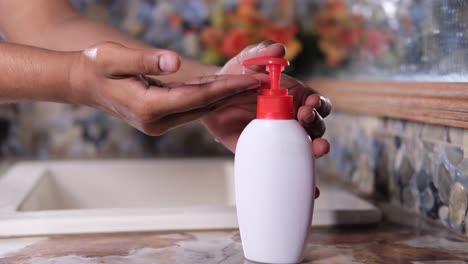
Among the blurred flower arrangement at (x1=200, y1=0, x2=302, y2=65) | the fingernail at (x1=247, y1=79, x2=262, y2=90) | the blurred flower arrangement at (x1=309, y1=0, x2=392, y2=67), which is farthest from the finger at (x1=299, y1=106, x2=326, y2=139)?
the blurred flower arrangement at (x1=200, y1=0, x2=302, y2=65)

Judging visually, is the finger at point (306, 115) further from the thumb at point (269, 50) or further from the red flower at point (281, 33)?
the red flower at point (281, 33)

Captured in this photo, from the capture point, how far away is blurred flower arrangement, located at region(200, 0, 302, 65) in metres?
1.54

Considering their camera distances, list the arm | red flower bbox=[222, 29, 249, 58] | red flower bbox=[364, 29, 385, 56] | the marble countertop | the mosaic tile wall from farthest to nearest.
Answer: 1. red flower bbox=[222, 29, 249, 58]
2. red flower bbox=[364, 29, 385, 56]
3. the arm
4. the mosaic tile wall
5. the marble countertop

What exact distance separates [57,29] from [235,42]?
0.61 meters

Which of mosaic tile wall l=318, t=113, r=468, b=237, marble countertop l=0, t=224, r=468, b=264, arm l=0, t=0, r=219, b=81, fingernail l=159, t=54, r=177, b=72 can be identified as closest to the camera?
fingernail l=159, t=54, r=177, b=72

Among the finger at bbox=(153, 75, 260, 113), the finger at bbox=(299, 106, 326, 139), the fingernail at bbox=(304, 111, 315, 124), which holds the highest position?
the finger at bbox=(153, 75, 260, 113)

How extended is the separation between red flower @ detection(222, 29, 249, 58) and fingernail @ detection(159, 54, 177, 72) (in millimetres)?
943

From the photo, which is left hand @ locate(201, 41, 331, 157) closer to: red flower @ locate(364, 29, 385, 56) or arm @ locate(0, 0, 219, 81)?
arm @ locate(0, 0, 219, 81)

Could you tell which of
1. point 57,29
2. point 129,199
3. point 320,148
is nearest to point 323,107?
point 320,148

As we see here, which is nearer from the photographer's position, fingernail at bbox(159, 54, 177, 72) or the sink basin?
fingernail at bbox(159, 54, 177, 72)

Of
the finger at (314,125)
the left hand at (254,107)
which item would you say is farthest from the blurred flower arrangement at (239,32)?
the finger at (314,125)

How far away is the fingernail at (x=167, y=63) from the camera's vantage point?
1.96ft

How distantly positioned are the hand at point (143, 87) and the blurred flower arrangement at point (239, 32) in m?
0.87

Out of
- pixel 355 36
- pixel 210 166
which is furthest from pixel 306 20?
pixel 210 166
